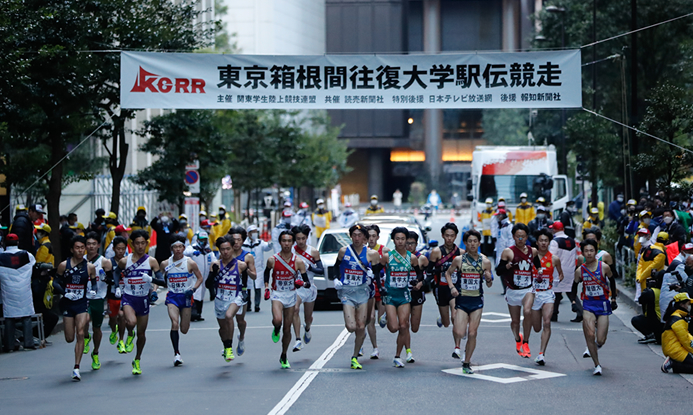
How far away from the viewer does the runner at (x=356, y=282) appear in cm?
1205

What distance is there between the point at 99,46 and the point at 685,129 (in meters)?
12.7

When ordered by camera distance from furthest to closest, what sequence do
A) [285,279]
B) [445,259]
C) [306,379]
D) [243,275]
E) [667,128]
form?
[667,128]
[243,275]
[285,279]
[445,259]
[306,379]

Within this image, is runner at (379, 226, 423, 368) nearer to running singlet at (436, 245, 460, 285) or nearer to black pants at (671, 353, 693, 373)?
running singlet at (436, 245, 460, 285)

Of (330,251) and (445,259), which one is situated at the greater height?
(445,259)

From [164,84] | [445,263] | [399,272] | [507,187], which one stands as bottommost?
[399,272]

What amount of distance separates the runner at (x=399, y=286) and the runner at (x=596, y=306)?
205cm

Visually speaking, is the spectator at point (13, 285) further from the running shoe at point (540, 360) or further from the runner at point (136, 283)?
the running shoe at point (540, 360)

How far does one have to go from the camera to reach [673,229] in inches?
659

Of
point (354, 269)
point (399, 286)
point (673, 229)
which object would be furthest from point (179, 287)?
point (673, 229)

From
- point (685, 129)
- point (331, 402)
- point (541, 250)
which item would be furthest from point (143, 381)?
point (685, 129)

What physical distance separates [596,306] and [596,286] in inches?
9.7

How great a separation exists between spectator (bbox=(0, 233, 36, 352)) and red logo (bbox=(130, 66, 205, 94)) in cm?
433

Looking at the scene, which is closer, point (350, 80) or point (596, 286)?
point (596, 286)

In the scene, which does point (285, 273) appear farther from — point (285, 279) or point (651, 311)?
point (651, 311)
